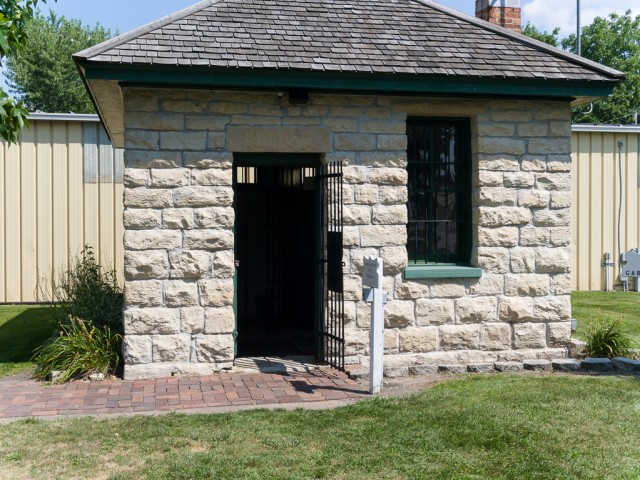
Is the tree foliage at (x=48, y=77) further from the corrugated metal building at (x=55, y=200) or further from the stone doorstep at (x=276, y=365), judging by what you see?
the stone doorstep at (x=276, y=365)

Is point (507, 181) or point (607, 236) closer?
point (507, 181)

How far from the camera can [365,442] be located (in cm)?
605

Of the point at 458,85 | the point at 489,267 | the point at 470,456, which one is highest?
the point at 458,85

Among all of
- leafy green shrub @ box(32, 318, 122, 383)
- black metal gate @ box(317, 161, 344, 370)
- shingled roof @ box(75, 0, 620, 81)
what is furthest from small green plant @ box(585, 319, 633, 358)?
leafy green shrub @ box(32, 318, 122, 383)

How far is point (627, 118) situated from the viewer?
42.7 metres

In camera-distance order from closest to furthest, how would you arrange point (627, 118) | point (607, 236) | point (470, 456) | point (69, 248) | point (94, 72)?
1. point (470, 456)
2. point (94, 72)
3. point (69, 248)
4. point (607, 236)
5. point (627, 118)

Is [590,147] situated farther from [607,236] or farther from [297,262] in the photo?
[297,262]

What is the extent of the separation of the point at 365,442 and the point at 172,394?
8.25 ft

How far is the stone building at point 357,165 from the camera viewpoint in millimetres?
8672

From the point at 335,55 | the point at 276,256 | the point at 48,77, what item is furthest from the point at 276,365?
the point at 48,77

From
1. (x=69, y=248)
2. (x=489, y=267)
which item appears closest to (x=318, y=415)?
(x=489, y=267)

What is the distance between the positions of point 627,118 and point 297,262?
115ft

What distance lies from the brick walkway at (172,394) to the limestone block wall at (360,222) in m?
0.44

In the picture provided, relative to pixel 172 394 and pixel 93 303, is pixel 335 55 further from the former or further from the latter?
pixel 93 303
